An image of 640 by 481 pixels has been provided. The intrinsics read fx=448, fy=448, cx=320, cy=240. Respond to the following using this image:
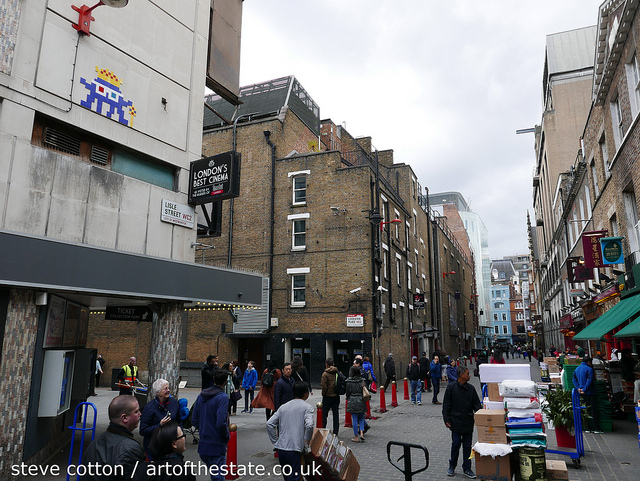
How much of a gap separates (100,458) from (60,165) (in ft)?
23.3

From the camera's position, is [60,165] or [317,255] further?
[317,255]

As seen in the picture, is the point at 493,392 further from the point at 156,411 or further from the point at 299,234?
the point at 299,234

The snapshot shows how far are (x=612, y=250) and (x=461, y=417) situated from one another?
10020 mm

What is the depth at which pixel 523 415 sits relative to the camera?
23.9 feet

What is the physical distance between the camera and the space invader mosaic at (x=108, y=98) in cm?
960

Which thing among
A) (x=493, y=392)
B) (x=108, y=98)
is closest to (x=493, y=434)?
(x=493, y=392)

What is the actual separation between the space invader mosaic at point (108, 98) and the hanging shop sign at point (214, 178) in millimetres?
2092

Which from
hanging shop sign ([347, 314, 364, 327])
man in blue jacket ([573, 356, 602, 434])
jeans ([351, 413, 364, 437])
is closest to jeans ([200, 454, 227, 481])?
jeans ([351, 413, 364, 437])

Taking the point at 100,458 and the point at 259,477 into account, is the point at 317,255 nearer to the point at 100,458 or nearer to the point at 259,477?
the point at 259,477

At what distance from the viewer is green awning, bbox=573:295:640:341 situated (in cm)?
1160

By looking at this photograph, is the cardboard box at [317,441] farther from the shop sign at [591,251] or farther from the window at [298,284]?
the window at [298,284]

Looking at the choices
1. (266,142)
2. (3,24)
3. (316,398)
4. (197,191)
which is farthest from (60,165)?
(266,142)

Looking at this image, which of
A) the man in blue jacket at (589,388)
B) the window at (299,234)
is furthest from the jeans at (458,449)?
the window at (299,234)

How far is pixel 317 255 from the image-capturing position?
24406mm
